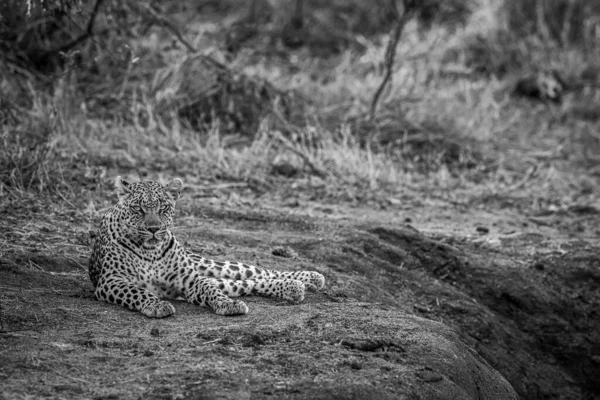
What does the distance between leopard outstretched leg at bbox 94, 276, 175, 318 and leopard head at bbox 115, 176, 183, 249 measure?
321mm

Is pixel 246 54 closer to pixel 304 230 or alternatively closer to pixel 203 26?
pixel 203 26

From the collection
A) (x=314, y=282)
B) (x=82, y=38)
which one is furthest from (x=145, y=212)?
(x=82, y=38)

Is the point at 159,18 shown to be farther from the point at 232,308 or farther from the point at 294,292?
the point at 232,308

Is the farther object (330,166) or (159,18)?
(159,18)

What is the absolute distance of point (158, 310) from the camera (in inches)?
233

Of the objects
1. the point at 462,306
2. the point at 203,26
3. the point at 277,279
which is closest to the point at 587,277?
the point at 462,306

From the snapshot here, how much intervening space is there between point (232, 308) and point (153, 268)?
0.74 metres

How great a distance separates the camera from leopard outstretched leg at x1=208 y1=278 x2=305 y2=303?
21.6ft

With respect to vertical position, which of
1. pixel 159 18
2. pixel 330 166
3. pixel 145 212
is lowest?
pixel 330 166

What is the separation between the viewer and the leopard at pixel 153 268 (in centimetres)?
618

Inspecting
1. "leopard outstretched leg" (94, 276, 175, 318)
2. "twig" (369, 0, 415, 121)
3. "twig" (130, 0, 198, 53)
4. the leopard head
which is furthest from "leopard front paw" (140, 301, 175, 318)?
"twig" (369, 0, 415, 121)

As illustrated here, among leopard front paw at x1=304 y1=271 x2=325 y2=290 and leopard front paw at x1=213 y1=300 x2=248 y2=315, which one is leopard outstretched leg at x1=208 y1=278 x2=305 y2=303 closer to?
leopard front paw at x1=304 y1=271 x2=325 y2=290

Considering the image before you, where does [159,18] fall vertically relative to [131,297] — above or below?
above

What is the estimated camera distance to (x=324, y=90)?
43.2 feet
